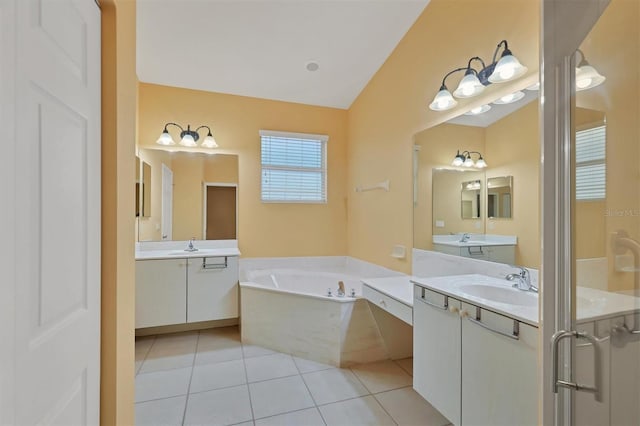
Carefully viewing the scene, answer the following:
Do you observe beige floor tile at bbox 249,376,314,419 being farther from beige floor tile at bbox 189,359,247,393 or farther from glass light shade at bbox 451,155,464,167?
glass light shade at bbox 451,155,464,167

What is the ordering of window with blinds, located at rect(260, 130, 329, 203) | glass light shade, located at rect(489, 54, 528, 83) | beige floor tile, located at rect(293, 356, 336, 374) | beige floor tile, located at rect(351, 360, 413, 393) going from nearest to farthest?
glass light shade, located at rect(489, 54, 528, 83) → beige floor tile, located at rect(351, 360, 413, 393) → beige floor tile, located at rect(293, 356, 336, 374) → window with blinds, located at rect(260, 130, 329, 203)

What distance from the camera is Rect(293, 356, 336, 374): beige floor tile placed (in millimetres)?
2381

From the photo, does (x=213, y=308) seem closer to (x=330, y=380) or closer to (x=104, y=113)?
(x=330, y=380)

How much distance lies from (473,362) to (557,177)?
1.01 m

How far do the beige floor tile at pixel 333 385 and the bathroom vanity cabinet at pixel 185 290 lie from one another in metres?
1.25

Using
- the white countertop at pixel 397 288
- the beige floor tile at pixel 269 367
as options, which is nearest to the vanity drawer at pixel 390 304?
the white countertop at pixel 397 288

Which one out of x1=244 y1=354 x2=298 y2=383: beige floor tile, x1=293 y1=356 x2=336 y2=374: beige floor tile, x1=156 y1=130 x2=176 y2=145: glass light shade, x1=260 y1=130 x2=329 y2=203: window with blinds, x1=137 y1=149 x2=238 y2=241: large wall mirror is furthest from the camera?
x1=260 y1=130 x2=329 y2=203: window with blinds

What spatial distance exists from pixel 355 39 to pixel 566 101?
238 centimetres

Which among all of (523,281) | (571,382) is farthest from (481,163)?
(571,382)

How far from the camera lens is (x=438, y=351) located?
160 centimetres

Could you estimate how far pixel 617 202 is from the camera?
64 cm

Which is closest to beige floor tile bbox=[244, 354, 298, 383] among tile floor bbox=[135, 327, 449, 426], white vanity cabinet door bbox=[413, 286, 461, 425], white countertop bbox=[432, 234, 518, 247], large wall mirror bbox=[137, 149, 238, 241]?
tile floor bbox=[135, 327, 449, 426]

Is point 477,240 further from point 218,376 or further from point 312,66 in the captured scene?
point 312,66

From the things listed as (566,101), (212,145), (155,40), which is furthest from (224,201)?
(566,101)
